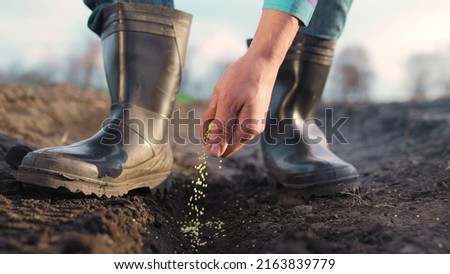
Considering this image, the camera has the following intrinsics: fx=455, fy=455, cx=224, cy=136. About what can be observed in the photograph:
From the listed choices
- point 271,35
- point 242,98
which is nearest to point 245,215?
point 242,98

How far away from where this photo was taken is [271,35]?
53.2 inches

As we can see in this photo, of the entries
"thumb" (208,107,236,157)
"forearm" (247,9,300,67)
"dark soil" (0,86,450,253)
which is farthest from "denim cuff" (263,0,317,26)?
"dark soil" (0,86,450,253)

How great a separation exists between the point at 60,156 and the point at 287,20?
0.91 meters

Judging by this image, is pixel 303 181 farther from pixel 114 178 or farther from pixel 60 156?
pixel 60 156

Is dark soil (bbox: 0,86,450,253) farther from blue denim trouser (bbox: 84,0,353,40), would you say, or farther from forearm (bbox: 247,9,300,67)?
blue denim trouser (bbox: 84,0,353,40)

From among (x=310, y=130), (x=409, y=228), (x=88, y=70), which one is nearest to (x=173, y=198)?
(x=310, y=130)

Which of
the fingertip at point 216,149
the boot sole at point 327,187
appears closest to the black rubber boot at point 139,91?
the fingertip at point 216,149

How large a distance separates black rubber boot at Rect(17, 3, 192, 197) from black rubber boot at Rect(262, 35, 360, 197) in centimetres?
48

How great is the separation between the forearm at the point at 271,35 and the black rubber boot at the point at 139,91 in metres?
0.65

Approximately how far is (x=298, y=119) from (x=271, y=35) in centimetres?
88

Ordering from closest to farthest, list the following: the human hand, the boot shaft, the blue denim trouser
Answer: the human hand, the boot shaft, the blue denim trouser

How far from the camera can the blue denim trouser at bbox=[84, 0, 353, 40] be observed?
1987mm

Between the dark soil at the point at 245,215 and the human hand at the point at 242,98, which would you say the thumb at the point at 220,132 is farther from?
the dark soil at the point at 245,215

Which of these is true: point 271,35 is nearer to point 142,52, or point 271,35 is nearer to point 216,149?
point 216,149
